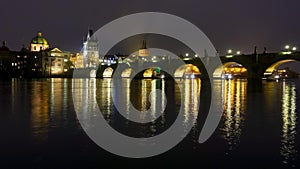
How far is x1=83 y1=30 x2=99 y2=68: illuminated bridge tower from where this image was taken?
6230 inches

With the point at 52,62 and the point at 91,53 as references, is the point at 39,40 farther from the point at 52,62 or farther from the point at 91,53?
the point at 52,62

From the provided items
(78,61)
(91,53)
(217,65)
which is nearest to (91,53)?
(91,53)

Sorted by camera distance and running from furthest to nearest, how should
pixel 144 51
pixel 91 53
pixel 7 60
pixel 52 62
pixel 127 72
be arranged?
pixel 144 51 → pixel 91 53 → pixel 7 60 → pixel 127 72 → pixel 52 62

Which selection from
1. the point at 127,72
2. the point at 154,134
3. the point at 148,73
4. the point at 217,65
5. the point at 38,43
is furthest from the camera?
the point at 38,43

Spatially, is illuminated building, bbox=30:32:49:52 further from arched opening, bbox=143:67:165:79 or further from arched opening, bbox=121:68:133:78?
arched opening, bbox=143:67:165:79

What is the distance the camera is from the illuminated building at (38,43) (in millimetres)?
161538

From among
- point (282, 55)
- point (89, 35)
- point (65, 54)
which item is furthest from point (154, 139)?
point (89, 35)

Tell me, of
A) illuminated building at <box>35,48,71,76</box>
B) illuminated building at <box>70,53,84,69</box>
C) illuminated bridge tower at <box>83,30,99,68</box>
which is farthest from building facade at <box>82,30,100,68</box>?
illuminated building at <box>35,48,71,76</box>

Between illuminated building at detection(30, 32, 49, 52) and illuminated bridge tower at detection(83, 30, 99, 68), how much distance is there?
20.4m

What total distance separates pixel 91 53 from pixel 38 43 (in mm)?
27072

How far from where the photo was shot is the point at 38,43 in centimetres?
16250

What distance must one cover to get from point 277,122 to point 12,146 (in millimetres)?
10863

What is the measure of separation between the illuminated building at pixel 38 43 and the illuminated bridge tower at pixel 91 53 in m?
20.4

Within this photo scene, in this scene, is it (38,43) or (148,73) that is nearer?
(148,73)
